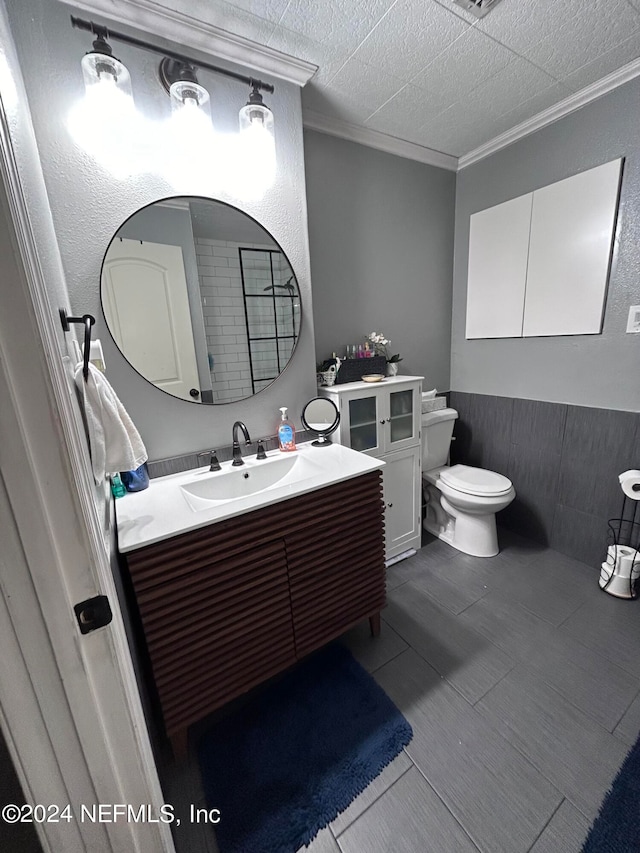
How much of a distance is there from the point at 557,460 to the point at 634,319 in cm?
82

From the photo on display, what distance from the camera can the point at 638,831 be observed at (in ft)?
3.02

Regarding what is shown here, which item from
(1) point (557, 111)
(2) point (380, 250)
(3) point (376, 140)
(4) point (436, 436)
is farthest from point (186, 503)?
(1) point (557, 111)

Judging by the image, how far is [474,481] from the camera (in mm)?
2096

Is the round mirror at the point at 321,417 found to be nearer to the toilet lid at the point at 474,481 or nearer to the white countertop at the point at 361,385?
the white countertop at the point at 361,385

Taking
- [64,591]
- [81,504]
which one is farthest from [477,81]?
[64,591]

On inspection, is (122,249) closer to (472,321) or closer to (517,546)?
(472,321)

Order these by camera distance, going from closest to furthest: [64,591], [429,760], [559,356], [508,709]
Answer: [64,591] < [429,760] < [508,709] < [559,356]

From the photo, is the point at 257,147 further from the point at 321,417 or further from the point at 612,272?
the point at 612,272

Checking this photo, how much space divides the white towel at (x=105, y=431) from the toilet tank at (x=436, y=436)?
→ 169 centimetres

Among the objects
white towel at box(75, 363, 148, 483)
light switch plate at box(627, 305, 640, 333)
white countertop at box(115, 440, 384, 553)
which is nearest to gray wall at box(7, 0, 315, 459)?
white countertop at box(115, 440, 384, 553)

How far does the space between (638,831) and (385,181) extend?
9.30ft

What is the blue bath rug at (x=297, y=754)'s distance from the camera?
969 millimetres

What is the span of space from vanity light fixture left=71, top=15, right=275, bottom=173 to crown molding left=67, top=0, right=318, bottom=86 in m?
0.05

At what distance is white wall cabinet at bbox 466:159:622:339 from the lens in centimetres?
174
